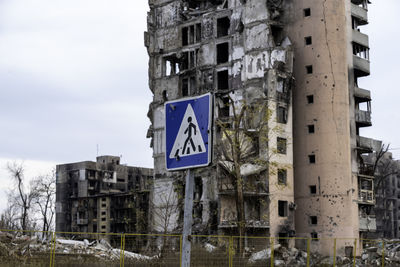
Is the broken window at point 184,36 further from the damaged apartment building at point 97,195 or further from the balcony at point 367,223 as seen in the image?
the damaged apartment building at point 97,195

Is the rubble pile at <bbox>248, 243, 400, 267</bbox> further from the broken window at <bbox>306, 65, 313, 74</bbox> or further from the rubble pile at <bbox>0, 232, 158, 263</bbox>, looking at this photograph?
the broken window at <bbox>306, 65, 313, 74</bbox>

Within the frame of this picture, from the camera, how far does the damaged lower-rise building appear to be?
169 feet

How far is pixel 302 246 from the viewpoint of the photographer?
5341cm

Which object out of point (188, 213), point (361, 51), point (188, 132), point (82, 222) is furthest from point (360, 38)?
point (82, 222)

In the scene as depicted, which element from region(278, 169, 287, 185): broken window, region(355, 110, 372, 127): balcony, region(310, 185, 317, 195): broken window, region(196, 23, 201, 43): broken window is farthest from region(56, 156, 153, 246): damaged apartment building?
region(355, 110, 372, 127): balcony

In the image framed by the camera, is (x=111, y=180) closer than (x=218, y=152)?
No

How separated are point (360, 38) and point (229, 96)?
16.5 metres

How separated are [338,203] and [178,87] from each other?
755 inches

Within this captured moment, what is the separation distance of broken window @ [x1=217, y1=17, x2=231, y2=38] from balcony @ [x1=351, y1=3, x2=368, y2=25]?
37.5ft

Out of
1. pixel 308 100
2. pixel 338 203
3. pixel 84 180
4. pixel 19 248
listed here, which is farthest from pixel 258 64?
pixel 84 180

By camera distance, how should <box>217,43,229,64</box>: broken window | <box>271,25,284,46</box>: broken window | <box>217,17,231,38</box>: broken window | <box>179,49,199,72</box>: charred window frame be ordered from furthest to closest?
1. <box>179,49,199,72</box>: charred window frame
2. <box>217,43,229,64</box>: broken window
3. <box>217,17,231,38</box>: broken window
4. <box>271,25,284,46</box>: broken window

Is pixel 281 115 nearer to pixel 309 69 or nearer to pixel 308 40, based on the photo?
pixel 309 69

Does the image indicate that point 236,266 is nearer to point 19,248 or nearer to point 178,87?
point 19,248

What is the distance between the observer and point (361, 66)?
187ft
